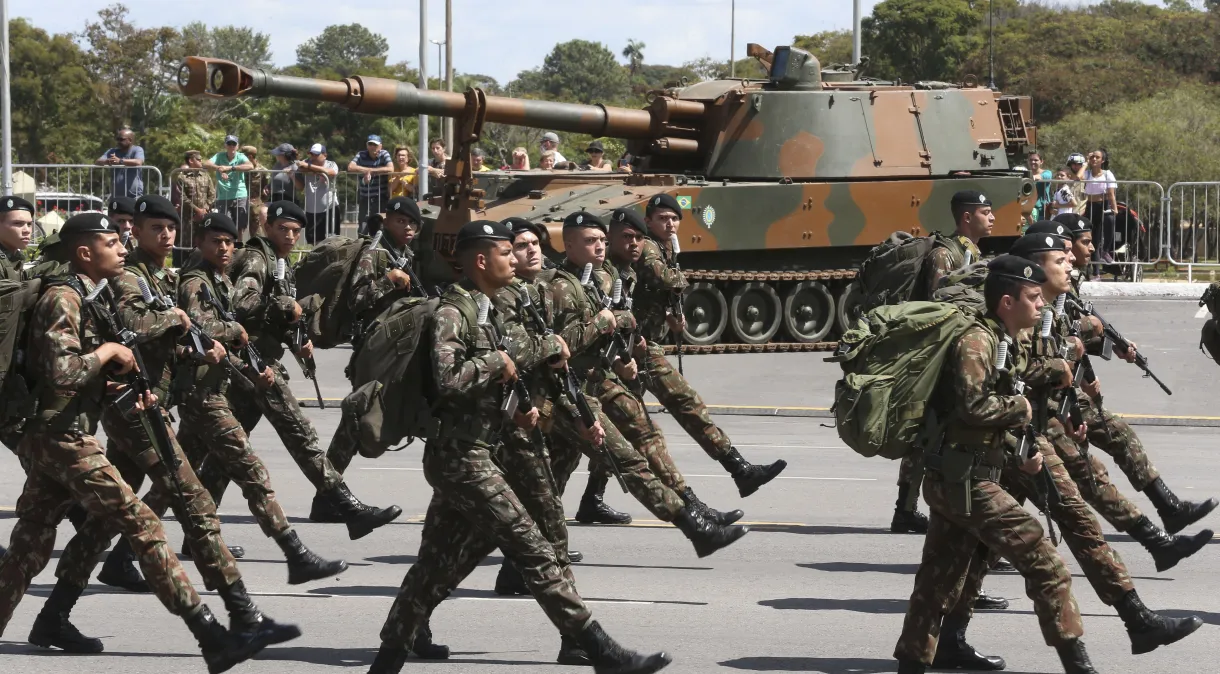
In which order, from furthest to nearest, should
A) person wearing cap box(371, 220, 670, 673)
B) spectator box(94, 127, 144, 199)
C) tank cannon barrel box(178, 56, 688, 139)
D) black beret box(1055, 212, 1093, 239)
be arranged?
1. spectator box(94, 127, 144, 199)
2. tank cannon barrel box(178, 56, 688, 139)
3. black beret box(1055, 212, 1093, 239)
4. person wearing cap box(371, 220, 670, 673)

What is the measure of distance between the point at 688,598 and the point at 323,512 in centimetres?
265

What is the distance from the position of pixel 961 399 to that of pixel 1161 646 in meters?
1.89

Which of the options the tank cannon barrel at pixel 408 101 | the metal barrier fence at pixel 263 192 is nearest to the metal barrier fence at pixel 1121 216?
the tank cannon barrel at pixel 408 101

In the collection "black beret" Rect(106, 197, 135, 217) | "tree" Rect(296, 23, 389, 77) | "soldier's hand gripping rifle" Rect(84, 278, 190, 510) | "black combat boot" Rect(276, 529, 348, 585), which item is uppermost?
"tree" Rect(296, 23, 389, 77)

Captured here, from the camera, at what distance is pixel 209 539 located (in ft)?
25.9

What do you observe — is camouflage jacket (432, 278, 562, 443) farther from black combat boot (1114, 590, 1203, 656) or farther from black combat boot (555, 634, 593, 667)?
black combat boot (1114, 590, 1203, 656)

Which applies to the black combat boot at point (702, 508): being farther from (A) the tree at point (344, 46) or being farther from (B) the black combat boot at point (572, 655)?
(A) the tree at point (344, 46)

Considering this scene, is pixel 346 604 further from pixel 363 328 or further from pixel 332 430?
pixel 332 430

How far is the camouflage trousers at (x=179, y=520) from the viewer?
7.82m

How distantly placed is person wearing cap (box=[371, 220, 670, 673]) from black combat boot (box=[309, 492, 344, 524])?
334 centimetres

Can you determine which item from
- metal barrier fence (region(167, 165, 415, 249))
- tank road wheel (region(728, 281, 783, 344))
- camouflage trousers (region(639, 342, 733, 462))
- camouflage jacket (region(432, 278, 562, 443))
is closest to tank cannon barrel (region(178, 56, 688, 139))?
tank road wheel (region(728, 281, 783, 344))

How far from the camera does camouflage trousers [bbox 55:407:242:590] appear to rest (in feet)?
25.6

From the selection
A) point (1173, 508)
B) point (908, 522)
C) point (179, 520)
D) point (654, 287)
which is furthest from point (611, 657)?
point (654, 287)

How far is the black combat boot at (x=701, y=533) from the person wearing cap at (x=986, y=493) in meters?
2.42
